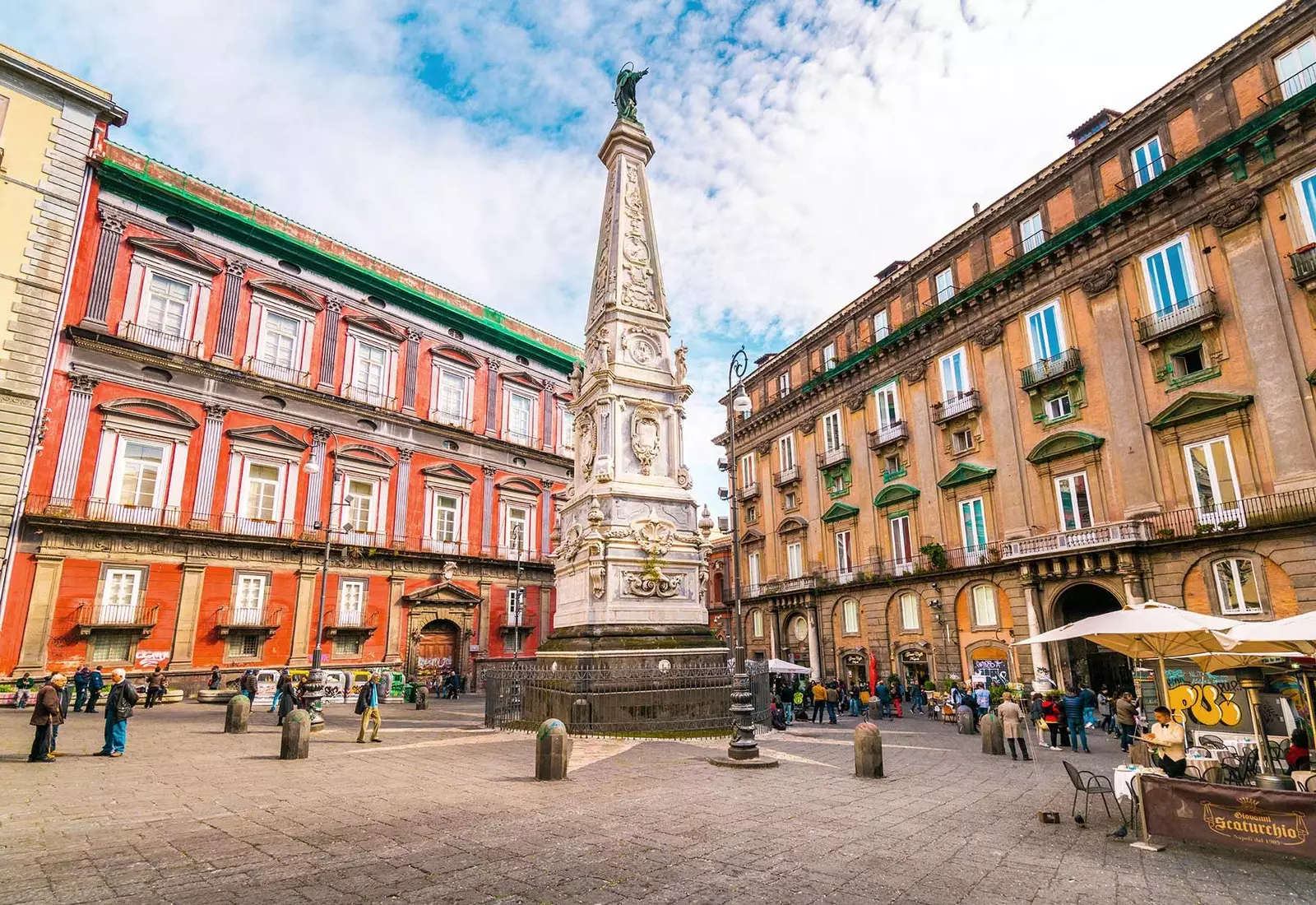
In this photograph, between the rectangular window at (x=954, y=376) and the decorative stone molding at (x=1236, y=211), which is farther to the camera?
the rectangular window at (x=954, y=376)

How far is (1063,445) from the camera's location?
23734 millimetres

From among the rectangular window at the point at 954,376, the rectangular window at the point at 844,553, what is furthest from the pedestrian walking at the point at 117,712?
the rectangular window at the point at 844,553

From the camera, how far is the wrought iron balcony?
24562mm

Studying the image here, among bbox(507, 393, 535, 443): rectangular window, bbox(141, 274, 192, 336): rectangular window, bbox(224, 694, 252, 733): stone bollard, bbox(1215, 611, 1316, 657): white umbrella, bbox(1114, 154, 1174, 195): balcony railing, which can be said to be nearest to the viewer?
bbox(1215, 611, 1316, 657): white umbrella

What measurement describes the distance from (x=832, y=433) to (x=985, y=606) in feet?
38.6

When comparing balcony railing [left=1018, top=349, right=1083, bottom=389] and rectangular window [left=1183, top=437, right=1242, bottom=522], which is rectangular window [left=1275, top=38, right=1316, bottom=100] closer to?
balcony railing [left=1018, top=349, right=1083, bottom=389]

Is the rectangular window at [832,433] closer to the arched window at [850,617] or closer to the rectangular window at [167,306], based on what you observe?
the arched window at [850,617]

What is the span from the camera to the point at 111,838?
577cm

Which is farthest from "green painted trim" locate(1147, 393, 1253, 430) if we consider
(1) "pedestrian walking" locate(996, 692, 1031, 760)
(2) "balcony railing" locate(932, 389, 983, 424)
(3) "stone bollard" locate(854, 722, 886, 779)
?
(3) "stone bollard" locate(854, 722, 886, 779)

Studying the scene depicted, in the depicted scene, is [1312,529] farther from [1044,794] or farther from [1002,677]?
[1044,794]

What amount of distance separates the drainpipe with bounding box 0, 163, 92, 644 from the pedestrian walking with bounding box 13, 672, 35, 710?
184cm

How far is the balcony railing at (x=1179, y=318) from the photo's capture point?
20078 millimetres

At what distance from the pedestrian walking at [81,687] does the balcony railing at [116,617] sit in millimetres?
2377

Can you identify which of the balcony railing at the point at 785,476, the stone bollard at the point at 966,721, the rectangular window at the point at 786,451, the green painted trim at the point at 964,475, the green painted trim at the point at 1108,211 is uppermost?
the green painted trim at the point at 1108,211
